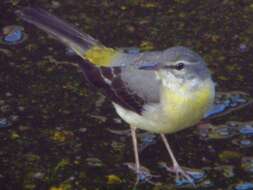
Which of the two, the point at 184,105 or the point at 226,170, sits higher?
the point at 184,105

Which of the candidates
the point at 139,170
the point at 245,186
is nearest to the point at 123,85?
the point at 139,170

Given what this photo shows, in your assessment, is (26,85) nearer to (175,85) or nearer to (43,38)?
Answer: (43,38)

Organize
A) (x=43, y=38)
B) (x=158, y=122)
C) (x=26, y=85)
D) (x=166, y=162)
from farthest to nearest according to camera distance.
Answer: (x=43, y=38)
(x=26, y=85)
(x=166, y=162)
(x=158, y=122)

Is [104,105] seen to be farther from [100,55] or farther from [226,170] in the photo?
[226,170]

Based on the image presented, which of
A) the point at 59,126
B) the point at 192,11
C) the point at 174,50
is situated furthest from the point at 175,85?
the point at 192,11

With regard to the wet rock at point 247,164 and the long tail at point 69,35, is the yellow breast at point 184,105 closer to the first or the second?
the wet rock at point 247,164

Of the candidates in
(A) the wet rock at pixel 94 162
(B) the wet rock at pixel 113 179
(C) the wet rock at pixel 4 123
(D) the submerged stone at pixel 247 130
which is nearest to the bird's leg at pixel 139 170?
(B) the wet rock at pixel 113 179
